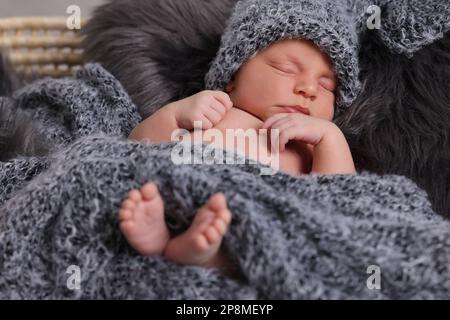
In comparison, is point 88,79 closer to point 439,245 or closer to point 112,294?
point 112,294

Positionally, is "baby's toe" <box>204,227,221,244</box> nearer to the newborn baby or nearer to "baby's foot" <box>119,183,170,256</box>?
"baby's foot" <box>119,183,170,256</box>

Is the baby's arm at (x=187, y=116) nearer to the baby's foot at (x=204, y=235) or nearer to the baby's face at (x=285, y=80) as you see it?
the baby's face at (x=285, y=80)

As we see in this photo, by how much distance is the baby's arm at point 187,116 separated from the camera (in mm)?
1045

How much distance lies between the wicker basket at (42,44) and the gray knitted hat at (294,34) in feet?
1.64

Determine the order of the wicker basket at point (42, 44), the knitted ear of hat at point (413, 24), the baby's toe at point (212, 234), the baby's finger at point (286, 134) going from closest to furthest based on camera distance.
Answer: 1. the baby's toe at point (212, 234)
2. the baby's finger at point (286, 134)
3. the knitted ear of hat at point (413, 24)
4. the wicker basket at point (42, 44)

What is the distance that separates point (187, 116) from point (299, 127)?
0.19 meters

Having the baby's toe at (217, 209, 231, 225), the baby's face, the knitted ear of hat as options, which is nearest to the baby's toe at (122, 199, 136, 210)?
the baby's toe at (217, 209, 231, 225)

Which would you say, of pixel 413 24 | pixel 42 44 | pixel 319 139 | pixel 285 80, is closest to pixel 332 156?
pixel 319 139

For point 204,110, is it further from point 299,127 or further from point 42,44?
point 42,44

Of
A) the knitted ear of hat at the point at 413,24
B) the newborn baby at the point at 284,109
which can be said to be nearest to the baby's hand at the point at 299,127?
the newborn baby at the point at 284,109

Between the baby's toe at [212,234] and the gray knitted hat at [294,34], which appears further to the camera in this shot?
the gray knitted hat at [294,34]

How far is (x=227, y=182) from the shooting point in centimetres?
80

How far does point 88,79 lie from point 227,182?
0.56 meters

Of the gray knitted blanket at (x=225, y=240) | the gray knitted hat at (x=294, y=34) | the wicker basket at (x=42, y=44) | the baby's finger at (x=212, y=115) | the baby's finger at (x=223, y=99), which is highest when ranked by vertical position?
the wicker basket at (x=42, y=44)
